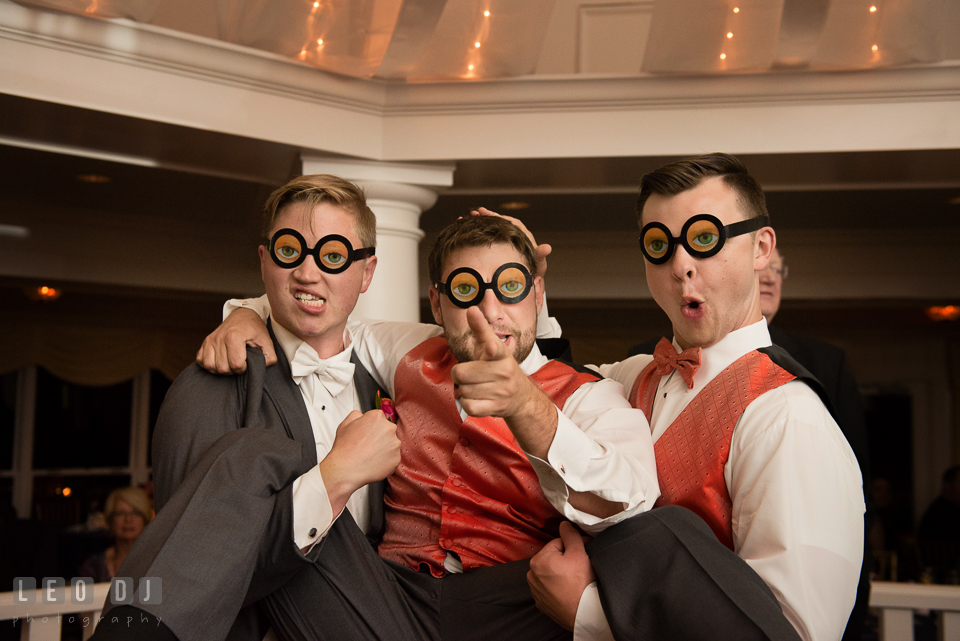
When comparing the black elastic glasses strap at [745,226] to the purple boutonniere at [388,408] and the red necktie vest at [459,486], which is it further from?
the purple boutonniere at [388,408]

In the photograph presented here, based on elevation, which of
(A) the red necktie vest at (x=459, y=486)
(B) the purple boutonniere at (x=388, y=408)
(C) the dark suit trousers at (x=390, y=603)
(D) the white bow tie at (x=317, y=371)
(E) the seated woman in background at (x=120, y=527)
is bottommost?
(E) the seated woman in background at (x=120, y=527)

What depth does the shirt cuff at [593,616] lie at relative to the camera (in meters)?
1.49

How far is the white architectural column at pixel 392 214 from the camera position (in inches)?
127

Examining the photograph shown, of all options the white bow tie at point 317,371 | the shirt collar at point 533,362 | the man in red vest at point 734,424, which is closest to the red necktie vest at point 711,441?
the man in red vest at point 734,424

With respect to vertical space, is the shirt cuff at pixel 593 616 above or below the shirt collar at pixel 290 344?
below

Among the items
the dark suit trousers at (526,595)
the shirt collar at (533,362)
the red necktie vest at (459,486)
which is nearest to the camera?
the dark suit trousers at (526,595)

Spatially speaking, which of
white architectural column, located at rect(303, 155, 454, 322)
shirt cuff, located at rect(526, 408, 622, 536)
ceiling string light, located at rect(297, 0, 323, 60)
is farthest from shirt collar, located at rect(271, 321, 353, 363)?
ceiling string light, located at rect(297, 0, 323, 60)

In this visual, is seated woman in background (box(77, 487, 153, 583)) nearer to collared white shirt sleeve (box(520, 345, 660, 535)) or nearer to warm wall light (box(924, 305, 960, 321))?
collared white shirt sleeve (box(520, 345, 660, 535))

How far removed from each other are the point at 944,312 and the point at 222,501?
7.10 m

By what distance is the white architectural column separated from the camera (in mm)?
3238

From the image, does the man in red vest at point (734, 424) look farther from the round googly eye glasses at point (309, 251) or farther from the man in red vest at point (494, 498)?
the round googly eye glasses at point (309, 251)

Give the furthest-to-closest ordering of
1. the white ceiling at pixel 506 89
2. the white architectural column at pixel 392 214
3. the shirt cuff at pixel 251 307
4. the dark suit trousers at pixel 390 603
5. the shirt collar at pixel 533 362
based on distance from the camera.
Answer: the white architectural column at pixel 392 214, the white ceiling at pixel 506 89, the shirt cuff at pixel 251 307, the shirt collar at pixel 533 362, the dark suit trousers at pixel 390 603

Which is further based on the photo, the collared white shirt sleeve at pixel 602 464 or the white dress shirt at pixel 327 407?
the white dress shirt at pixel 327 407

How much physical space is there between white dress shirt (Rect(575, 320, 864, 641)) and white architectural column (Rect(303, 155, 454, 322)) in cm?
192
